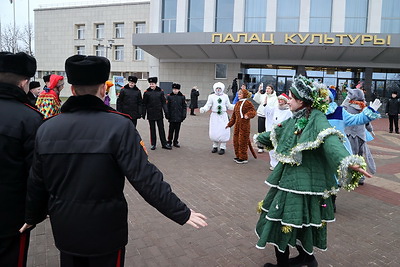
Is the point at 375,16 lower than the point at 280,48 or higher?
higher

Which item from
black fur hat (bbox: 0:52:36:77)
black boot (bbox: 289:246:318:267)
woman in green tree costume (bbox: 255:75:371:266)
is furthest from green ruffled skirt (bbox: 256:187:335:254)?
black fur hat (bbox: 0:52:36:77)

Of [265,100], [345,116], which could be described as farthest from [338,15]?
[345,116]

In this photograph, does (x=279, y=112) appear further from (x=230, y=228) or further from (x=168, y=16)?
(x=168, y=16)

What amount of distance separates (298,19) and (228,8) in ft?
19.3

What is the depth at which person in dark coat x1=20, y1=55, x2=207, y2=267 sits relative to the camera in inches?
73.7

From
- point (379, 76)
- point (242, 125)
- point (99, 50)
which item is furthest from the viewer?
point (99, 50)

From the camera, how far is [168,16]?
1156 inches

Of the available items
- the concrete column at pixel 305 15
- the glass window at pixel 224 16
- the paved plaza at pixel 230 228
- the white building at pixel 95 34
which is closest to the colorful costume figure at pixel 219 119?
the paved plaza at pixel 230 228

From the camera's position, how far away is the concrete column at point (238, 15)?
2708 cm

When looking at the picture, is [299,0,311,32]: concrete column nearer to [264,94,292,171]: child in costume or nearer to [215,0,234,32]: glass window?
[215,0,234,32]: glass window

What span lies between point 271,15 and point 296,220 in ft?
86.4

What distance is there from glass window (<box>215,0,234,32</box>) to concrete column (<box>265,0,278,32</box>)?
10.1ft

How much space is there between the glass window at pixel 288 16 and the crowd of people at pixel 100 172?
25116mm

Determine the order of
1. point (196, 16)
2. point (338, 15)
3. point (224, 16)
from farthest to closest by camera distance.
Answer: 1. point (196, 16)
2. point (224, 16)
3. point (338, 15)
